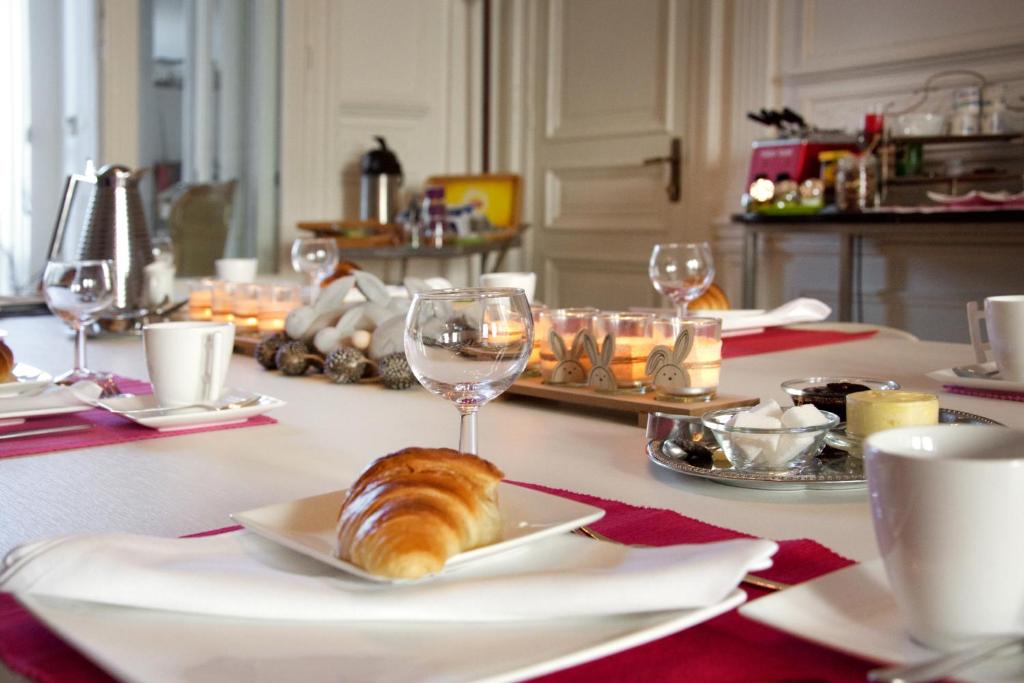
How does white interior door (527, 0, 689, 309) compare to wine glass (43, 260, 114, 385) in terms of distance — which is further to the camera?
white interior door (527, 0, 689, 309)

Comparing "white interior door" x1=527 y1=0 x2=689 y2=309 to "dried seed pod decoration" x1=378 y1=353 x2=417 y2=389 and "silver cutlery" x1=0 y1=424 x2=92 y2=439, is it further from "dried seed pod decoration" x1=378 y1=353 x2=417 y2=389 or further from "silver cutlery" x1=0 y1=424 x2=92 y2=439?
"silver cutlery" x1=0 y1=424 x2=92 y2=439

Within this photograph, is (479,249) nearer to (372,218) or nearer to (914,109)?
(372,218)

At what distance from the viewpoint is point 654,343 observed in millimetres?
1091

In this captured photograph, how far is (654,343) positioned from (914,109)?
2990mm

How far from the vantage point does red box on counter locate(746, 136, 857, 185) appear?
355 centimetres

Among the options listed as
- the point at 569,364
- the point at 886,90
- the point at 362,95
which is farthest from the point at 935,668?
the point at 362,95

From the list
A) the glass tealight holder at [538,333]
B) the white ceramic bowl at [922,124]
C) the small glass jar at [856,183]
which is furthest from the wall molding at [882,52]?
the glass tealight holder at [538,333]

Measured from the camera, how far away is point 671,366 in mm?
1052

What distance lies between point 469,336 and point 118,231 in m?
1.23

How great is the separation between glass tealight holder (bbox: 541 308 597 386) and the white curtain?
12.9 ft

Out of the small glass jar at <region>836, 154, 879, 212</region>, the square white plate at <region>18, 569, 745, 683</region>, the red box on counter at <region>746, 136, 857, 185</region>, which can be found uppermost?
the red box on counter at <region>746, 136, 857, 185</region>

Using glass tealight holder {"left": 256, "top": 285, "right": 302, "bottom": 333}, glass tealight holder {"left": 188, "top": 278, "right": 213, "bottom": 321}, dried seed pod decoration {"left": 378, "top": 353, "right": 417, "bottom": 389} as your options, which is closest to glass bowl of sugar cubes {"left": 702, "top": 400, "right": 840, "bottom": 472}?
dried seed pod decoration {"left": 378, "top": 353, "right": 417, "bottom": 389}

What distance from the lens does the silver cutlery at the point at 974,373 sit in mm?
1216

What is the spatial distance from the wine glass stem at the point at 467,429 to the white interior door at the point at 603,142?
12.4 feet
